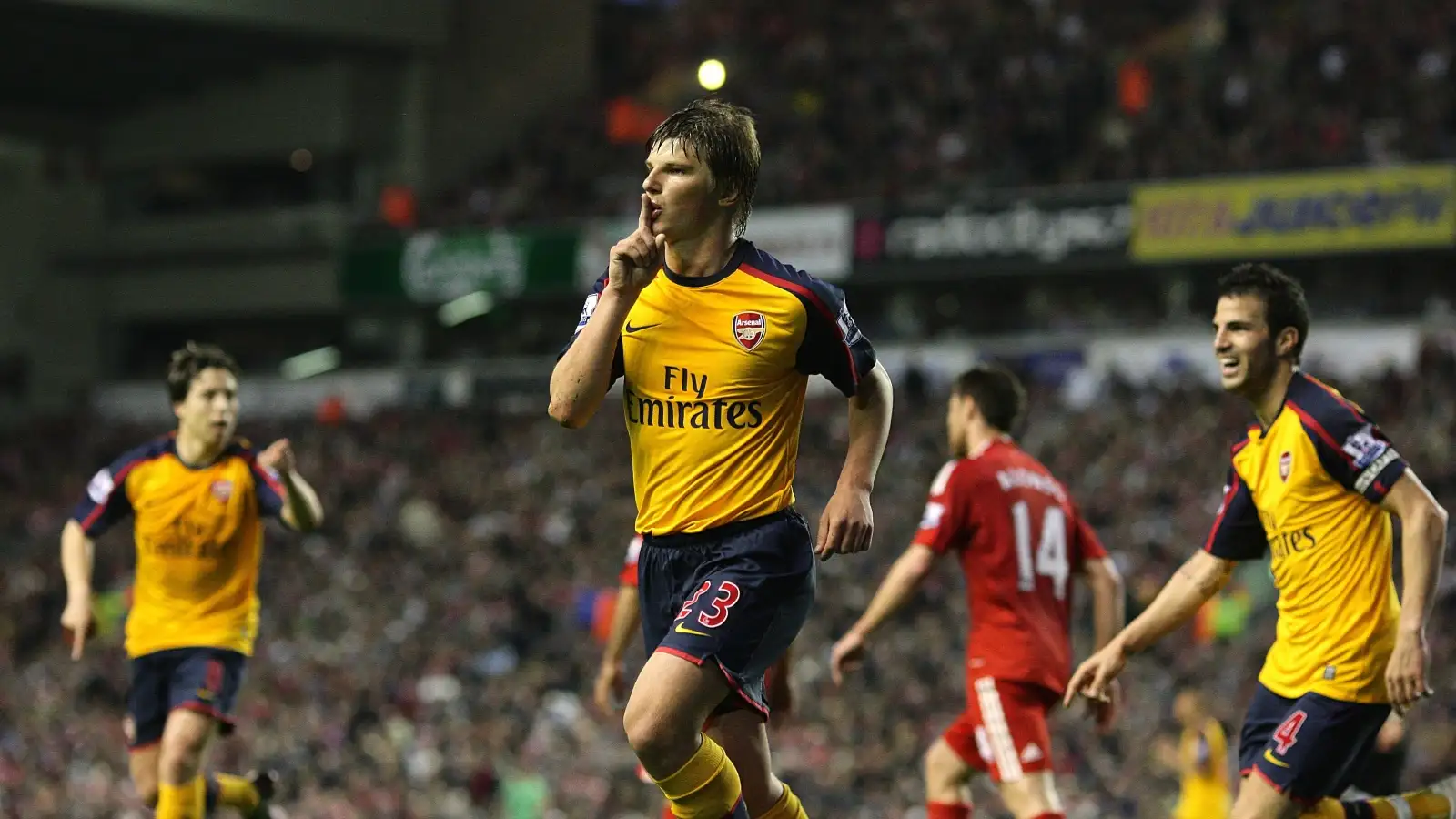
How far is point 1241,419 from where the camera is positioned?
Answer: 853 inches

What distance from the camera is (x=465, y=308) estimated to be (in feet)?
116

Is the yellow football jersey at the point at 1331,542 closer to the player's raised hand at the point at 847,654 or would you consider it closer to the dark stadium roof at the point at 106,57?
the player's raised hand at the point at 847,654

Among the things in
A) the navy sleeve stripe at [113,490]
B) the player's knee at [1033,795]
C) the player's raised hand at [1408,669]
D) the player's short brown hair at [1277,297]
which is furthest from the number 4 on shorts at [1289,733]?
the navy sleeve stripe at [113,490]

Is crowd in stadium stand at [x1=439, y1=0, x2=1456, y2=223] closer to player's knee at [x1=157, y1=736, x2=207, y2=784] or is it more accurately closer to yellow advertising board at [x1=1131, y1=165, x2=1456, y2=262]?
yellow advertising board at [x1=1131, y1=165, x2=1456, y2=262]

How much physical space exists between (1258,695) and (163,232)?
36665 mm

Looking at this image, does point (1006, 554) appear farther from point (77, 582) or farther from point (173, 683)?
point (77, 582)

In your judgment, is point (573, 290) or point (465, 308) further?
point (465, 308)

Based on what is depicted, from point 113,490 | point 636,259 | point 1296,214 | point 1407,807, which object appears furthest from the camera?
point 1296,214

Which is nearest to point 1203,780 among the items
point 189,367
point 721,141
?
point 189,367

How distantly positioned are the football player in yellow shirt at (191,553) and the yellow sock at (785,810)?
318cm

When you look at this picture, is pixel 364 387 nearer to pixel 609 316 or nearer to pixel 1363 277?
pixel 1363 277

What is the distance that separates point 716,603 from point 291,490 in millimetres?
3303

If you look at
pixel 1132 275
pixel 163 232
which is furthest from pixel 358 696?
pixel 163 232

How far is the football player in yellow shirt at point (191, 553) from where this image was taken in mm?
8414
